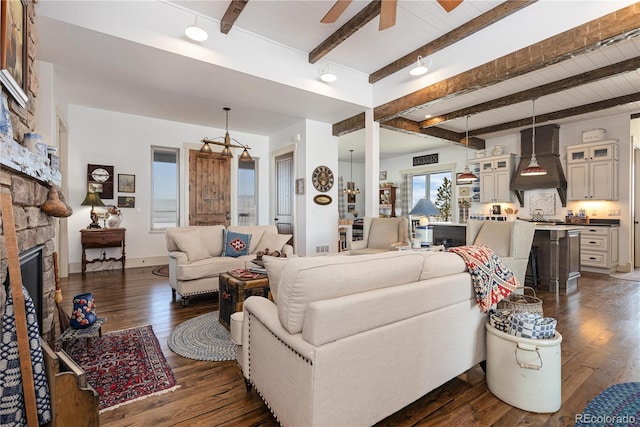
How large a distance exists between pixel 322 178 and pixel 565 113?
4840mm

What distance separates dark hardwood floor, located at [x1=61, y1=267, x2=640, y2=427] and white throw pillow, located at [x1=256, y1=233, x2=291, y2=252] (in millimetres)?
1058

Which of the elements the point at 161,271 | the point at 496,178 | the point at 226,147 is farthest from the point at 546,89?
the point at 161,271

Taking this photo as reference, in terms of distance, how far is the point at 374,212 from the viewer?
539cm

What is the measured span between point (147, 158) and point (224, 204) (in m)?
1.80

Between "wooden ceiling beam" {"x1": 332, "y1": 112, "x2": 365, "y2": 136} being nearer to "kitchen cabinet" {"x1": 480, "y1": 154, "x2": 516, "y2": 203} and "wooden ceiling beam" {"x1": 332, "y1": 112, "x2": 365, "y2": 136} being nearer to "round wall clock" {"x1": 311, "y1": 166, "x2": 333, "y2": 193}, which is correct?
"round wall clock" {"x1": 311, "y1": 166, "x2": 333, "y2": 193}

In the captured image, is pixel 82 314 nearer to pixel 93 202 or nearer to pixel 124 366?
pixel 124 366

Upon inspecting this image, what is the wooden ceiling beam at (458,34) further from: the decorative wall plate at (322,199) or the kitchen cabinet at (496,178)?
the kitchen cabinet at (496,178)

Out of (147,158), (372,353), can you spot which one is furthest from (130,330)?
(147,158)

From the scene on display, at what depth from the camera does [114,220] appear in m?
5.77

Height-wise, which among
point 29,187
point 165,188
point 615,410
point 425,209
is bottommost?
point 615,410

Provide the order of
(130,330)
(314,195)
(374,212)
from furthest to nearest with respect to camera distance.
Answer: (314,195) < (374,212) < (130,330)

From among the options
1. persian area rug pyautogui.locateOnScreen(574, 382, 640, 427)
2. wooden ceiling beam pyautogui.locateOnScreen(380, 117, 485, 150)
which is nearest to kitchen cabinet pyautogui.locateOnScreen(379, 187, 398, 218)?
wooden ceiling beam pyautogui.locateOnScreen(380, 117, 485, 150)

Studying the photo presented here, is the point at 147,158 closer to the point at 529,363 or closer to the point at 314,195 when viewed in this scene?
the point at 314,195

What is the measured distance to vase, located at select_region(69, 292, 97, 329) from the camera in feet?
7.92
